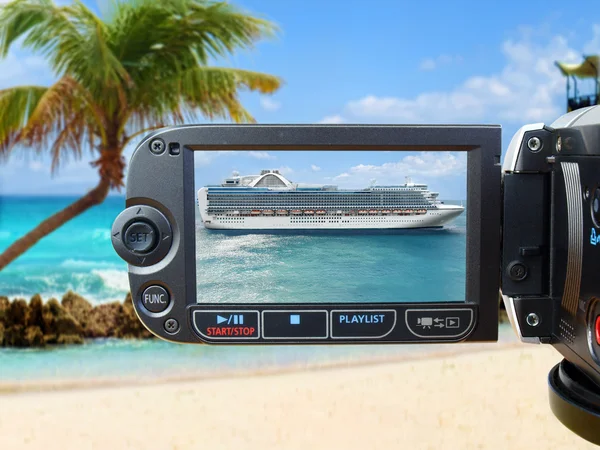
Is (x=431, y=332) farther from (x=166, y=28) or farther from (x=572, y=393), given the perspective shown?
(x=166, y=28)

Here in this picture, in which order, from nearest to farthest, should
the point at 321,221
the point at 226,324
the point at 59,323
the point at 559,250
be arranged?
the point at 559,250 → the point at 226,324 → the point at 321,221 → the point at 59,323

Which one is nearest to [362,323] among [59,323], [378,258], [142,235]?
[378,258]

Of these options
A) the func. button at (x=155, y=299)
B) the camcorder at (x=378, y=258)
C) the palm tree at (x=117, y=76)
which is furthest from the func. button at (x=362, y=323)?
the palm tree at (x=117, y=76)

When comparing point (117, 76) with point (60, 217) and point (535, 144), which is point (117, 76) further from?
point (535, 144)

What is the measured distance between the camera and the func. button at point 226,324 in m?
1.10

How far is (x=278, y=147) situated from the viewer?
42.7 inches

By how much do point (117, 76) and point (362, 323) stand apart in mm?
5608

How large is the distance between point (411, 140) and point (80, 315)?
6.96 meters

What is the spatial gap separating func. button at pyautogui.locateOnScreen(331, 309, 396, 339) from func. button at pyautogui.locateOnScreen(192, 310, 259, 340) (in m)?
0.15

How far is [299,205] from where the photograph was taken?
1232 millimetres

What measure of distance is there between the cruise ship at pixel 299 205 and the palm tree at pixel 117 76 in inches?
198

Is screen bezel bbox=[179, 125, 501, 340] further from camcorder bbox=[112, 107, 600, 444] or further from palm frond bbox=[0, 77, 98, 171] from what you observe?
palm frond bbox=[0, 77, 98, 171]

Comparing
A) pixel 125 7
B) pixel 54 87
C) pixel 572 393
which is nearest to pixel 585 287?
pixel 572 393

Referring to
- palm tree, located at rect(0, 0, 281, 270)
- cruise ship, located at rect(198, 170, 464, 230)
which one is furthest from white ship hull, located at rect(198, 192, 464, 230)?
palm tree, located at rect(0, 0, 281, 270)
